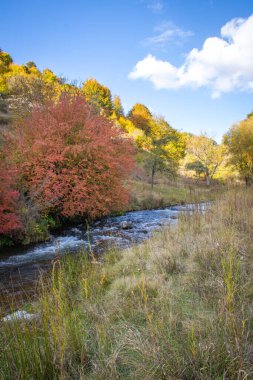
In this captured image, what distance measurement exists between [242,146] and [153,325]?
96.9ft

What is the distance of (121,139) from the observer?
44.0 ft

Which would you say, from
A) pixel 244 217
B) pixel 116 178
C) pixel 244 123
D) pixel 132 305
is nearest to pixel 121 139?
pixel 116 178

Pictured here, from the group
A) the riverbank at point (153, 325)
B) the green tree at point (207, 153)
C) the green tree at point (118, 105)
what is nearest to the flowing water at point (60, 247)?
the riverbank at point (153, 325)

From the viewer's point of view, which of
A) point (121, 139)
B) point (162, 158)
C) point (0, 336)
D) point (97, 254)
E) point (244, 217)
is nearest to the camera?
point (0, 336)

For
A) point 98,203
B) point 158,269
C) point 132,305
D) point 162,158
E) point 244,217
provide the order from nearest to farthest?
1. point 132,305
2. point 158,269
3. point 244,217
4. point 98,203
5. point 162,158

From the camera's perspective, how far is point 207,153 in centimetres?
3672

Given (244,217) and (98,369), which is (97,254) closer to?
(244,217)

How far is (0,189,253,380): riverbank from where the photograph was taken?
2016mm

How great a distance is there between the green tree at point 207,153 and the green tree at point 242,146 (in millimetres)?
4896

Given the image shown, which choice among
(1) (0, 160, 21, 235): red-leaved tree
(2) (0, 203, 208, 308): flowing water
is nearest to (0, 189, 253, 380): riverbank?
(2) (0, 203, 208, 308): flowing water

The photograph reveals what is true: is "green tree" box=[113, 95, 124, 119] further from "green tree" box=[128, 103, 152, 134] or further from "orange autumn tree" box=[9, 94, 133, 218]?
"orange autumn tree" box=[9, 94, 133, 218]

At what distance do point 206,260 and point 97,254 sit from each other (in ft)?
12.9

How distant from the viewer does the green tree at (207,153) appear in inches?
1394

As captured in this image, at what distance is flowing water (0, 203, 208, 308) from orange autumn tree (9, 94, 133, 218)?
107 cm
